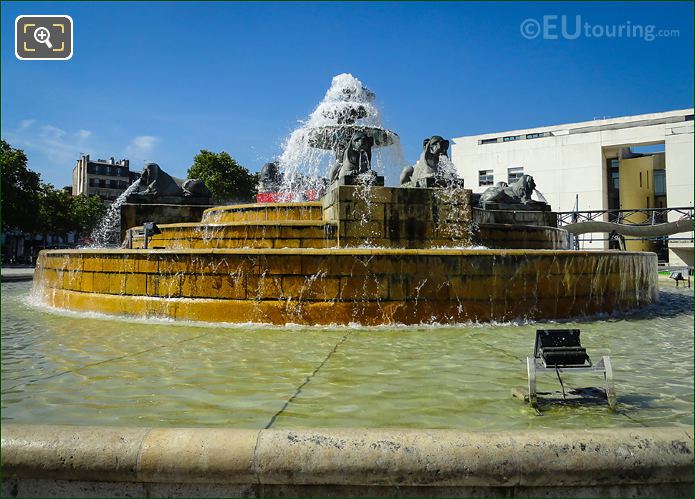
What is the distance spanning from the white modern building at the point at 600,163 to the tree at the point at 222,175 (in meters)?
23.9

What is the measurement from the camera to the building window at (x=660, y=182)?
162 ft

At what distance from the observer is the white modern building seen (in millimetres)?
41844

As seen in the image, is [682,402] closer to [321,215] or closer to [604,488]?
[604,488]

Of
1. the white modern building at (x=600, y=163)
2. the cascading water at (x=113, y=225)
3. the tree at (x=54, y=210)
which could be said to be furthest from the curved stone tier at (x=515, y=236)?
the tree at (x=54, y=210)

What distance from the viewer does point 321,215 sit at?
1105 cm

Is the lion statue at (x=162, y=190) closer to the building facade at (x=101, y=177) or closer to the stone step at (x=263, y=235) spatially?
the stone step at (x=263, y=235)

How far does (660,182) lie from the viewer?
162 ft

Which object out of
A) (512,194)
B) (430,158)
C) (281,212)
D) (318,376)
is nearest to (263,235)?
(281,212)

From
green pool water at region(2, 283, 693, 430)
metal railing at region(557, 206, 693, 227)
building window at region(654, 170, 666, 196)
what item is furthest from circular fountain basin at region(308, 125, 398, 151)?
building window at region(654, 170, 666, 196)

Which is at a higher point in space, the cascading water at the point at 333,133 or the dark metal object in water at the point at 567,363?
the cascading water at the point at 333,133

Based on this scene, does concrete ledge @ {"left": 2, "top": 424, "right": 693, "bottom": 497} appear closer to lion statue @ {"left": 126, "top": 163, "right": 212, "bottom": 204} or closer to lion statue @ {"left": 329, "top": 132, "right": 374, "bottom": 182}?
lion statue @ {"left": 329, "top": 132, "right": 374, "bottom": 182}

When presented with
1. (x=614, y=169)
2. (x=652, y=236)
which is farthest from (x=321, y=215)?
(x=614, y=169)

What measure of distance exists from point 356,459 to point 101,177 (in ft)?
338

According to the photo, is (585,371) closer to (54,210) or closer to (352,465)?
(352,465)
